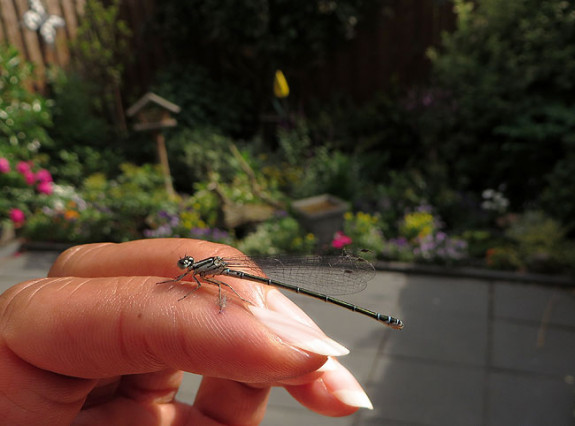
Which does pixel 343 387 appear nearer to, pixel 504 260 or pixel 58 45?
pixel 504 260

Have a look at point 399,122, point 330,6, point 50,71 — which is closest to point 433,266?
point 399,122

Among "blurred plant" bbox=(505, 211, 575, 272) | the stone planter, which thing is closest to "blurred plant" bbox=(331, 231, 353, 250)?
the stone planter

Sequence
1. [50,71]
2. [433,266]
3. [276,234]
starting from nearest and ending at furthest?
[433,266], [276,234], [50,71]

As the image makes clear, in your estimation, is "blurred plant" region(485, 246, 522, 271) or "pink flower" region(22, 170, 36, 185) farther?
"pink flower" region(22, 170, 36, 185)

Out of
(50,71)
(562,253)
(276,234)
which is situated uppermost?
(50,71)

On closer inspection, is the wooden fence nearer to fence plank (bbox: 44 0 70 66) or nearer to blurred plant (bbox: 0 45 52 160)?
fence plank (bbox: 44 0 70 66)

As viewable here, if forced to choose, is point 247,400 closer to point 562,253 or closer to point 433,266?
point 433,266

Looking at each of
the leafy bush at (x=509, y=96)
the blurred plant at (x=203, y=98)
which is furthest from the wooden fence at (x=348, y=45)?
the leafy bush at (x=509, y=96)

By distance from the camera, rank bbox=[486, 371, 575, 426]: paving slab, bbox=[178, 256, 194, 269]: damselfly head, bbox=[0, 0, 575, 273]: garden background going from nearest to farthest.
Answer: bbox=[178, 256, 194, 269]: damselfly head
bbox=[486, 371, 575, 426]: paving slab
bbox=[0, 0, 575, 273]: garden background
